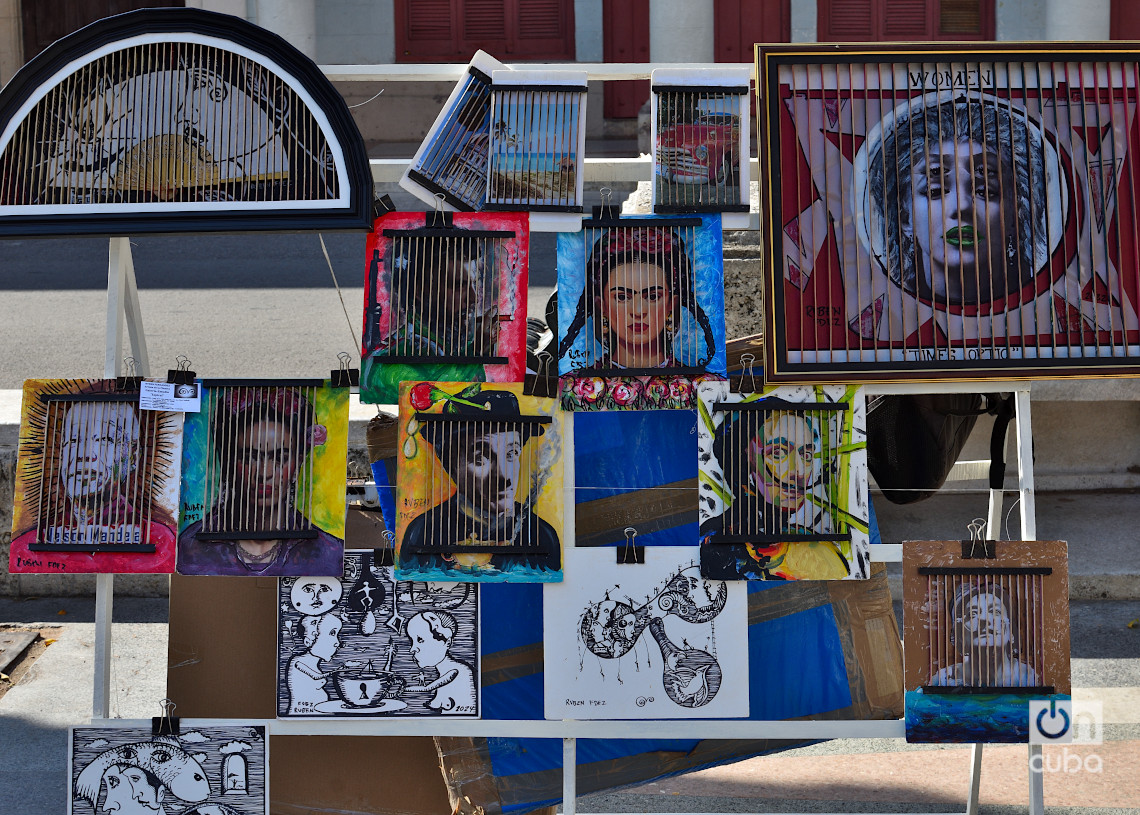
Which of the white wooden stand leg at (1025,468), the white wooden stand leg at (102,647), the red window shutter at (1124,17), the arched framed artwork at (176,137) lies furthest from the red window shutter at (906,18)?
the white wooden stand leg at (102,647)

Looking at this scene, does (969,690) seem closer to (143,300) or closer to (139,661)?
(139,661)

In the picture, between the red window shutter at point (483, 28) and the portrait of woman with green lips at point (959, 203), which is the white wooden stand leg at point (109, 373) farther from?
the red window shutter at point (483, 28)

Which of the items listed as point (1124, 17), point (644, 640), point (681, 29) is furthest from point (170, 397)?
point (1124, 17)

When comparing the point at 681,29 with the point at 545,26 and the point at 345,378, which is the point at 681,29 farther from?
the point at 345,378

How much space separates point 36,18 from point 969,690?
13156 millimetres

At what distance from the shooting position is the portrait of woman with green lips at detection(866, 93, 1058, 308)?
245cm

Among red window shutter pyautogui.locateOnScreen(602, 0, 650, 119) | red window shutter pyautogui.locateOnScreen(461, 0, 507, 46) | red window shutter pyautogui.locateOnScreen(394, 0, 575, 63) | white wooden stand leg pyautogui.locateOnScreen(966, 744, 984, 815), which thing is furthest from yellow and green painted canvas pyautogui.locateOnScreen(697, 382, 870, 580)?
red window shutter pyautogui.locateOnScreen(461, 0, 507, 46)

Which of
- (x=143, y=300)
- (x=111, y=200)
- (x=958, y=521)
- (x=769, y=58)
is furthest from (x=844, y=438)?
(x=143, y=300)

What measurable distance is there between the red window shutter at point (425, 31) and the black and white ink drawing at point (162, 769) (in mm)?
10179

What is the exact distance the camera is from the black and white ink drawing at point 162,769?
8.54 feet

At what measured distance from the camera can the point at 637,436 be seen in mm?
2838

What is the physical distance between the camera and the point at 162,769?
2607 mm

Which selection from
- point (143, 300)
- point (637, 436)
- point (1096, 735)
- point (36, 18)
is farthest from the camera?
point (36, 18)

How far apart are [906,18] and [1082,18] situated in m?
1.92
